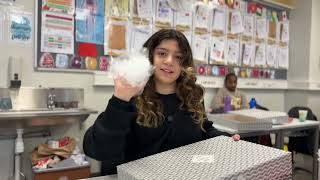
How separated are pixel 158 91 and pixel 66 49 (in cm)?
158

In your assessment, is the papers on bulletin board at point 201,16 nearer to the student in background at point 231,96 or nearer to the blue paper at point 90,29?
the student in background at point 231,96

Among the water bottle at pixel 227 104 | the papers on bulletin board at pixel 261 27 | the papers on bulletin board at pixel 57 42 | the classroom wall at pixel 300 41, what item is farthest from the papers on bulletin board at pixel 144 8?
the classroom wall at pixel 300 41

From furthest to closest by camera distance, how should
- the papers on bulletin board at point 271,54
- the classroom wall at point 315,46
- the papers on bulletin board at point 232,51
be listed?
1. the classroom wall at point 315,46
2. the papers on bulletin board at point 271,54
3. the papers on bulletin board at point 232,51

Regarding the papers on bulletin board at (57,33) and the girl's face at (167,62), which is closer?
the girl's face at (167,62)

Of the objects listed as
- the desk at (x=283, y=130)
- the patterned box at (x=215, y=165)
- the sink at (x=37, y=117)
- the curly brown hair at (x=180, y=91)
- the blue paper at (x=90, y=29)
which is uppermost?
the blue paper at (x=90, y=29)

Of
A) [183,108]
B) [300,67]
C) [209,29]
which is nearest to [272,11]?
[300,67]

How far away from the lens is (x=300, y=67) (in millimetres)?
4410

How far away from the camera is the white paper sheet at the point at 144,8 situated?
293cm

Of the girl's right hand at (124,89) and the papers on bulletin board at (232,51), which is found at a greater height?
the papers on bulletin board at (232,51)

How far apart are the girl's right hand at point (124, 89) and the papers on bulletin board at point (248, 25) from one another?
3.34 meters

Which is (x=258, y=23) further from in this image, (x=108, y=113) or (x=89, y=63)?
(x=108, y=113)

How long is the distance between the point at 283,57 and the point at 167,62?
381 centimetres

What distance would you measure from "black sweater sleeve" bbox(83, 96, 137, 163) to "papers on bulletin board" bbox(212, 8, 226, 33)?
2.88 metres

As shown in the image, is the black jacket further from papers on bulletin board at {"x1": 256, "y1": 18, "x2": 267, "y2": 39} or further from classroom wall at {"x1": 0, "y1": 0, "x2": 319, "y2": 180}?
papers on bulletin board at {"x1": 256, "y1": 18, "x2": 267, "y2": 39}
